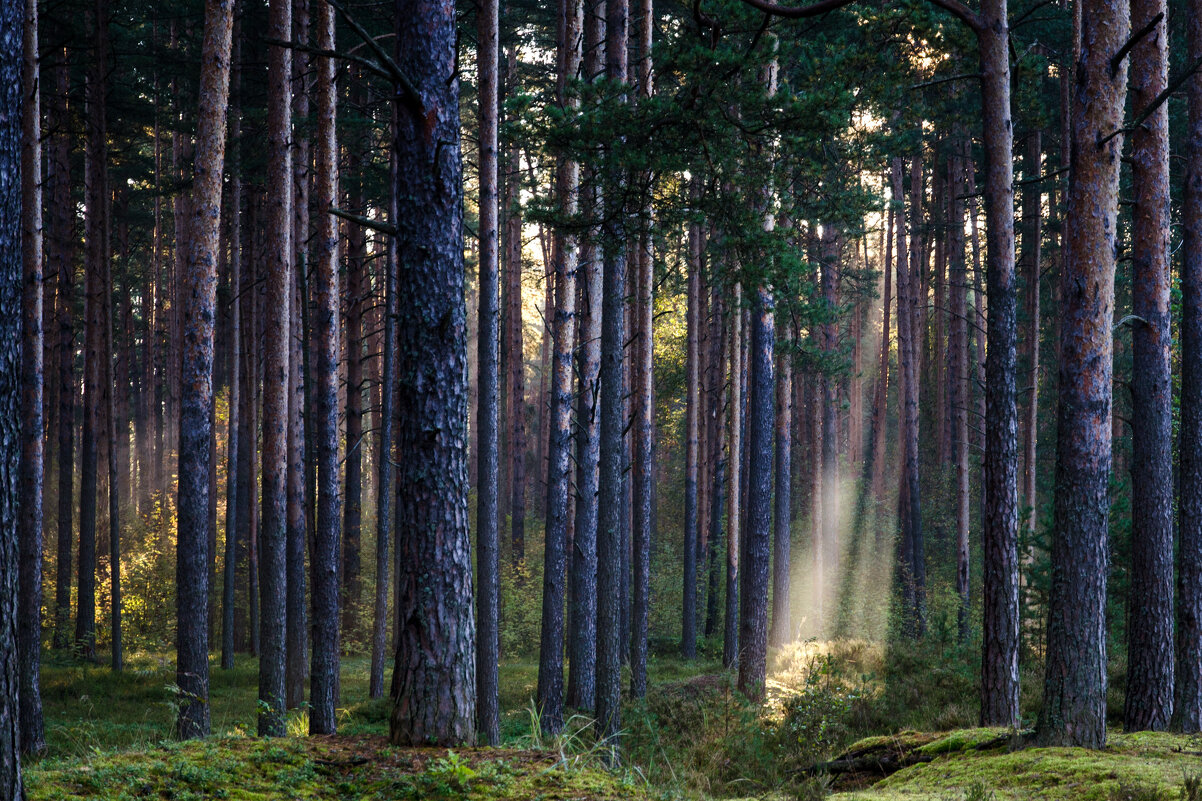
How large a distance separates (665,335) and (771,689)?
19.5 meters

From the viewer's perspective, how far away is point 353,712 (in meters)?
13.2

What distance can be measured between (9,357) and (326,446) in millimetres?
7620

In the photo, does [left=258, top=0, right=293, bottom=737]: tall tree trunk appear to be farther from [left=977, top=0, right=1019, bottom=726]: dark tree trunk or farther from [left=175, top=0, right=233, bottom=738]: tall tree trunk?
[left=977, top=0, right=1019, bottom=726]: dark tree trunk

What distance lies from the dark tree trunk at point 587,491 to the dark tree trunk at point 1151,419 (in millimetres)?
5921

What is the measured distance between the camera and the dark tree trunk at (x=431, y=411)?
16.7 feet

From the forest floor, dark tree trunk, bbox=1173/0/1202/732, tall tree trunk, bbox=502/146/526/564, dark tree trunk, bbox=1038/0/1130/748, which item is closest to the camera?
the forest floor

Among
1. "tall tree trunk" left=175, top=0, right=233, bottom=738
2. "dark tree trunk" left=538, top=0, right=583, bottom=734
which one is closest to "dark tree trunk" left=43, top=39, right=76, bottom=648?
"tall tree trunk" left=175, top=0, right=233, bottom=738

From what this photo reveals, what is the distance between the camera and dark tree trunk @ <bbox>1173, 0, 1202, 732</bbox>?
786 cm

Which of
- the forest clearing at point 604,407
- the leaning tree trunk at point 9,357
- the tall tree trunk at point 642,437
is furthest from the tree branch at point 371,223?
the tall tree trunk at point 642,437

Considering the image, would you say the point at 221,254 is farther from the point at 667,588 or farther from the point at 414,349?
the point at 414,349

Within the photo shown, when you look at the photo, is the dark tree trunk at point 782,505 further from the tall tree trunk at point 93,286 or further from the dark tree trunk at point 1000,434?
the tall tree trunk at point 93,286

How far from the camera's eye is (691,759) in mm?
9406

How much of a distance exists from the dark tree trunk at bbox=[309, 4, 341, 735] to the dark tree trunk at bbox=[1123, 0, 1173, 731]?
9441mm

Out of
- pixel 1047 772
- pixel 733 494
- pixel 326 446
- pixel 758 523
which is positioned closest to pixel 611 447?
pixel 326 446
